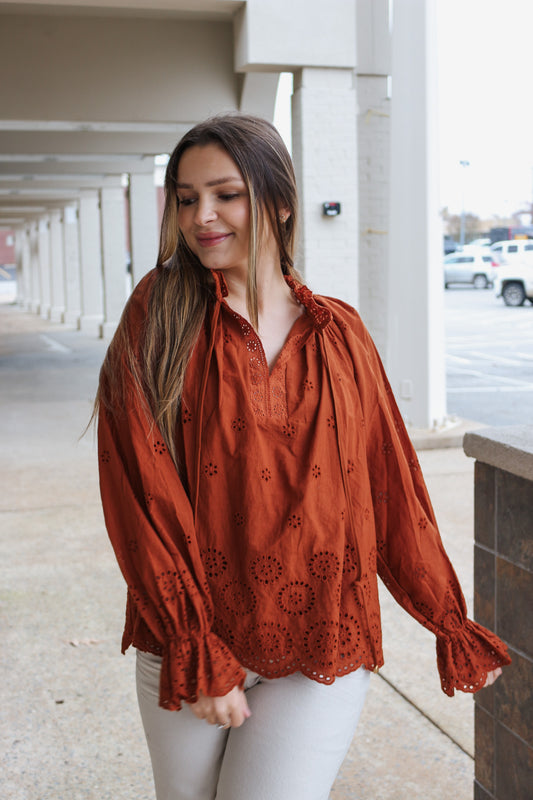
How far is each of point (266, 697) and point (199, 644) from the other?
7.3 inches

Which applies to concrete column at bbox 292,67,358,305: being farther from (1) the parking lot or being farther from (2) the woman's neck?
(2) the woman's neck

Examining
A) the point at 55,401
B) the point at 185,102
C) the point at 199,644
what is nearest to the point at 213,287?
the point at 199,644

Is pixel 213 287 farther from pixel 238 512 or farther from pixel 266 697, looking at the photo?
pixel 266 697

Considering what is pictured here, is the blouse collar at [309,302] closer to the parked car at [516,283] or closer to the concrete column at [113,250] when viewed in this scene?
the concrete column at [113,250]

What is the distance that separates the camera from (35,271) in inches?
1623

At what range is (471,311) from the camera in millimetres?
28750

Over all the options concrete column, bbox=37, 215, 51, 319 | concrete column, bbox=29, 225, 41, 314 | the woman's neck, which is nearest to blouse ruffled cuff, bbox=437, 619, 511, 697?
the woman's neck

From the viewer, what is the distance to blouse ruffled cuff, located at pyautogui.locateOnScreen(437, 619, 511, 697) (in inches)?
70.3

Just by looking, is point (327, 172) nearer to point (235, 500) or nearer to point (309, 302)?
point (309, 302)

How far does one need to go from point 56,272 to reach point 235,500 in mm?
32581

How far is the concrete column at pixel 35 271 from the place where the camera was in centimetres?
3799

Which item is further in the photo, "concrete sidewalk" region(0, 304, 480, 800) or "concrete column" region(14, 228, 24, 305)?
"concrete column" region(14, 228, 24, 305)

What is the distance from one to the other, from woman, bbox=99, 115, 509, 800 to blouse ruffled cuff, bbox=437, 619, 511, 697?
20cm

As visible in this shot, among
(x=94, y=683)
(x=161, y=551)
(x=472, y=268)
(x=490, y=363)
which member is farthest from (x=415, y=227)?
(x=472, y=268)
